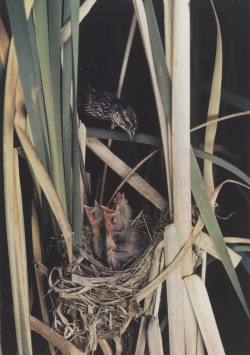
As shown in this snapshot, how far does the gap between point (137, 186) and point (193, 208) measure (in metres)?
0.12

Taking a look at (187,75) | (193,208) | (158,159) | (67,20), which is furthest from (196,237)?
(67,20)

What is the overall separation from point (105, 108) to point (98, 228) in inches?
12.5

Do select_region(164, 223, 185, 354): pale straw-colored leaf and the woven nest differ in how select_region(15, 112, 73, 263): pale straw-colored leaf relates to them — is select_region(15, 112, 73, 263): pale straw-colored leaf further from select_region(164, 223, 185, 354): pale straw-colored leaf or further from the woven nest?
select_region(164, 223, 185, 354): pale straw-colored leaf

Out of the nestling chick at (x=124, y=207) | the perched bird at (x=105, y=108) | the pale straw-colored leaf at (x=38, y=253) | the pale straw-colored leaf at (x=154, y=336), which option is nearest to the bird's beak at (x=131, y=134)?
the perched bird at (x=105, y=108)

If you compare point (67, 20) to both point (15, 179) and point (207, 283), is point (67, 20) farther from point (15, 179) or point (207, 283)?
point (207, 283)

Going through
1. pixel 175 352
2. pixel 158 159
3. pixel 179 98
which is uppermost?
pixel 179 98

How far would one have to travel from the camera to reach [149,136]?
1.01 metres

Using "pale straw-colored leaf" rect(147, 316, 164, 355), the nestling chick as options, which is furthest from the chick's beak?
"pale straw-colored leaf" rect(147, 316, 164, 355)

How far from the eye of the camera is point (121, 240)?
107 centimetres

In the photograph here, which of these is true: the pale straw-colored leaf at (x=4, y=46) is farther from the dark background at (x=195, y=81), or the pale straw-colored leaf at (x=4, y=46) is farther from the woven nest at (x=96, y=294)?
the woven nest at (x=96, y=294)

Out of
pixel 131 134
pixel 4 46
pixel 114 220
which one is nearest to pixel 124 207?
pixel 114 220

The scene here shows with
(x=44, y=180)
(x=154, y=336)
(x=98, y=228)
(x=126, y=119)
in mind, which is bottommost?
(x=154, y=336)

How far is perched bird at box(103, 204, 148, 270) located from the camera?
1.02 meters

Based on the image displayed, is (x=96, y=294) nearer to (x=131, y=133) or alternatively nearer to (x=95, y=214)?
(x=95, y=214)
